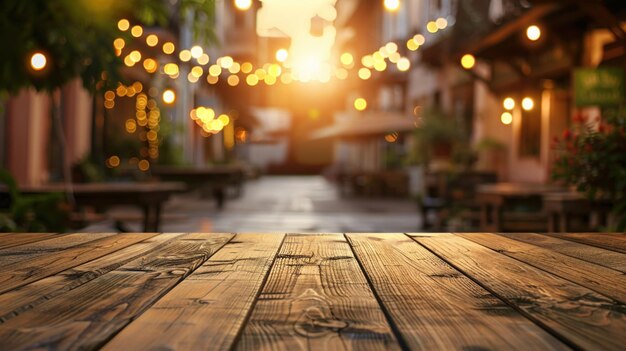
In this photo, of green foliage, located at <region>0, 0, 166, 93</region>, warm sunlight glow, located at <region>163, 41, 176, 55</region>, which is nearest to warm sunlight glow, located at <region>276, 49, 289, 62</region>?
warm sunlight glow, located at <region>163, 41, 176, 55</region>

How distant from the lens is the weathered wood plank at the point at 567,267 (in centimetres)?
171

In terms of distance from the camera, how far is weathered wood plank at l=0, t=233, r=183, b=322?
1.46m

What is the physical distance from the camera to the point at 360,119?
826 inches

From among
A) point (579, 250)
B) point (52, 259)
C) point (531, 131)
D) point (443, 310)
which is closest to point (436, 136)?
point (531, 131)

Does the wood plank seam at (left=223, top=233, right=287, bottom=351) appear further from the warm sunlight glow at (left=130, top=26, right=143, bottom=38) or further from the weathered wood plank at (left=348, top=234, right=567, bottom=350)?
the warm sunlight glow at (left=130, top=26, right=143, bottom=38)

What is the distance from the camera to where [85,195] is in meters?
6.43

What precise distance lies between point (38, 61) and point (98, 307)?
3.43 metres

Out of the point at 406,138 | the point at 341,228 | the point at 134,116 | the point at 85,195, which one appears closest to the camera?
the point at 85,195

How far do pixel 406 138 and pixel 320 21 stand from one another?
29.9 feet

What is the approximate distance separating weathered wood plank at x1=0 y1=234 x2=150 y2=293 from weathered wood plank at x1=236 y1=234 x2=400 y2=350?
1.96 feet

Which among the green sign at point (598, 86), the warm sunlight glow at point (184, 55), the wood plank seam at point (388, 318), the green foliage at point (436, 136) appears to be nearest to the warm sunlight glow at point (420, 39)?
the green foliage at point (436, 136)

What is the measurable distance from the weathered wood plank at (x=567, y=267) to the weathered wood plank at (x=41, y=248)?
148 centimetres

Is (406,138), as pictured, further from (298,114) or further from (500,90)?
(298,114)

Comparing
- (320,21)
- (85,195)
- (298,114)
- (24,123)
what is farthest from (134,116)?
(298,114)
